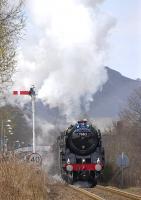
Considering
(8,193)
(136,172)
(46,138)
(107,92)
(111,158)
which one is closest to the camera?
(8,193)

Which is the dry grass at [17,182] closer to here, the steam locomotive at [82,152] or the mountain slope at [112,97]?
the steam locomotive at [82,152]

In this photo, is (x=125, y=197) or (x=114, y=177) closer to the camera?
(x=125, y=197)

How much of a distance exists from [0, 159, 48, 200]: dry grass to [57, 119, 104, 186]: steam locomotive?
1068 cm

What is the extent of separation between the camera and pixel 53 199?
65.5 ft

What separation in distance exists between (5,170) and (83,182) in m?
16.2

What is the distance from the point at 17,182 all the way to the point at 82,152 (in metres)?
13.7

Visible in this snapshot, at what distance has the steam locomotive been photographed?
28828mm

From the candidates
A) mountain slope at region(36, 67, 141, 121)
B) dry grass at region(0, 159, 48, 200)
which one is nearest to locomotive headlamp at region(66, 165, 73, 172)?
dry grass at region(0, 159, 48, 200)

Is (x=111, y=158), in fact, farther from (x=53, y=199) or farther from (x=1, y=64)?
(x=1, y=64)

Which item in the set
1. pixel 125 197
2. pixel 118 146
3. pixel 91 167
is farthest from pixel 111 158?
pixel 125 197

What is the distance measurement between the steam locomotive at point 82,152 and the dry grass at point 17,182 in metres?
10.7

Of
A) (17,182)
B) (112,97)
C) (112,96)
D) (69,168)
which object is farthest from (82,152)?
(112,96)

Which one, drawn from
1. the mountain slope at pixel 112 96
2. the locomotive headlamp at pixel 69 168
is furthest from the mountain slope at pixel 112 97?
the locomotive headlamp at pixel 69 168

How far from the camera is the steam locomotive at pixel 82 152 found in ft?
94.6
